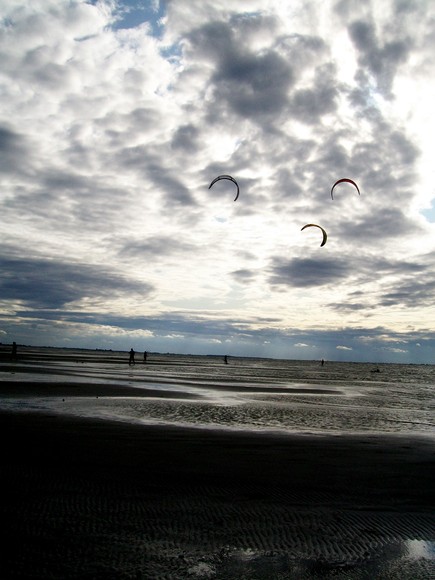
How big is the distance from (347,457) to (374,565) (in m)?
5.27

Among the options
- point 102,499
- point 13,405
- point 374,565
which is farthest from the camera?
point 13,405

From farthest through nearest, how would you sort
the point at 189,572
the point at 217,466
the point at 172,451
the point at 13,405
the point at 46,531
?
the point at 13,405 < the point at 172,451 < the point at 217,466 < the point at 46,531 < the point at 189,572

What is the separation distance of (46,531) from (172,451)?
4.73 meters

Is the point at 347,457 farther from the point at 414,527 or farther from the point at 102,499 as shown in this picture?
the point at 102,499

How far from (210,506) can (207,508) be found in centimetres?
10

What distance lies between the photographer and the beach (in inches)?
185

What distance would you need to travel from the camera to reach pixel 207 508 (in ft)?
20.7

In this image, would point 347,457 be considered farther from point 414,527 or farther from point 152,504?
point 152,504

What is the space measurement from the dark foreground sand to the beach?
21mm

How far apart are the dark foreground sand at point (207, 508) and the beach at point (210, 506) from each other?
0.07 feet

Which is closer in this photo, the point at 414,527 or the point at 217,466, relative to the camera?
the point at 414,527

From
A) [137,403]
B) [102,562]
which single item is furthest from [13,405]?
[102,562]

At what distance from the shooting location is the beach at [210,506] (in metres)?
4.70

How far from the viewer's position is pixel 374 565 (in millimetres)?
4863
